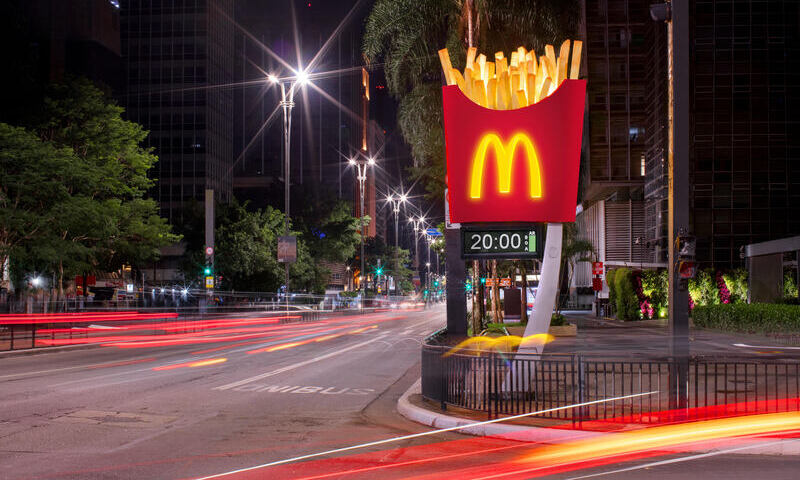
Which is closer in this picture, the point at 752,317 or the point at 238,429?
the point at 238,429

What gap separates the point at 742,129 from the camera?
181 ft

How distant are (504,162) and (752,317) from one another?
92.9 feet

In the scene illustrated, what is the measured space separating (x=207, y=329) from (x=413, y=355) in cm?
2061

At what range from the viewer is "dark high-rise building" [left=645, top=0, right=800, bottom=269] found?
54750mm

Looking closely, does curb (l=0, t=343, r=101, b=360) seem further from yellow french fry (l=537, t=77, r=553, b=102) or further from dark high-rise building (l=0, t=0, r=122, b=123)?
dark high-rise building (l=0, t=0, r=122, b=123)

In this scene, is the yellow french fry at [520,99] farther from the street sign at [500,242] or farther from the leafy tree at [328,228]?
the leafy tree at [328,228]

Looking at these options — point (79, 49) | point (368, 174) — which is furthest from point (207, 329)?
point (368, 174)

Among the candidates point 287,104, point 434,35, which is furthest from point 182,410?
point 287,104

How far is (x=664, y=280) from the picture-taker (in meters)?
49.4

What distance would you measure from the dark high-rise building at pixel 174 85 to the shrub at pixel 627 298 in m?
→ 73.3

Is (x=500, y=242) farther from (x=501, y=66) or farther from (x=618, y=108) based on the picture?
(x=618, y=108)

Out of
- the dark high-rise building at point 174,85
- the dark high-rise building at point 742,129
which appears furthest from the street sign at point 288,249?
the dark high-rise building at point 174,85

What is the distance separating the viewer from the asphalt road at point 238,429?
9.13 meters

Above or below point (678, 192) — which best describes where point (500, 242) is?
below
